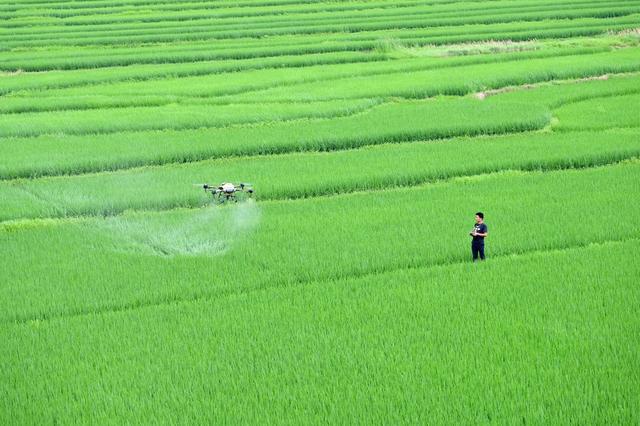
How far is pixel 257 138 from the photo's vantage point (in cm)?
1764

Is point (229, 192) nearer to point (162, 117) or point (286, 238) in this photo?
point (286, 238)

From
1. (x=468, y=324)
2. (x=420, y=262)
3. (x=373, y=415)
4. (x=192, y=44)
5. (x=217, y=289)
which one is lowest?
(x=373, y=415)

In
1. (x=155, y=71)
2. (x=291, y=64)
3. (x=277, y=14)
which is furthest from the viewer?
(x=277, y=14)

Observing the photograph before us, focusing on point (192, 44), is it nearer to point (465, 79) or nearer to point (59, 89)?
point (59, 89)

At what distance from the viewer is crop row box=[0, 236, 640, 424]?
707 cm

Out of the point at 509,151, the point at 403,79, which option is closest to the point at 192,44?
the point at 403,79

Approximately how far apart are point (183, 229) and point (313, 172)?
3456mm

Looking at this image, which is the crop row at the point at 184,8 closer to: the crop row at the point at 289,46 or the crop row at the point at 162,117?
the crop row at the point at 289,46

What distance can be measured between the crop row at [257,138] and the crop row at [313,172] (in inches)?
15.7

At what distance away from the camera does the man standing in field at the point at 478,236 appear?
972 cm

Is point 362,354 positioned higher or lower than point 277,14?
lower

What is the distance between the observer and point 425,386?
7320mm

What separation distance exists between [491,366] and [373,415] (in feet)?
4.03

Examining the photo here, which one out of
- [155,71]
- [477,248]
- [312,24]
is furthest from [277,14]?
[477,248]
